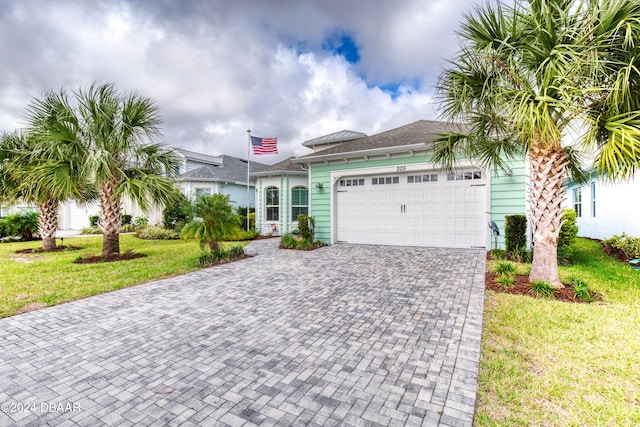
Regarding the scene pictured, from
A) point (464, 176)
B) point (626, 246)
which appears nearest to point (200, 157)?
point (464, 176)

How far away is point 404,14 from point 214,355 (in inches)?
371

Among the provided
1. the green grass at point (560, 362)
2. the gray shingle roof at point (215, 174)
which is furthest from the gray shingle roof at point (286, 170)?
the green grass at point (560, 362)

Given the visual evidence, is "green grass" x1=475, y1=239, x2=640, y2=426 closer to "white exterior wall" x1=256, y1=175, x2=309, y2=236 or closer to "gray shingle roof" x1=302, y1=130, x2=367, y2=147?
"white exterior wall" x1=256, y1=175, x2=309, y2=236

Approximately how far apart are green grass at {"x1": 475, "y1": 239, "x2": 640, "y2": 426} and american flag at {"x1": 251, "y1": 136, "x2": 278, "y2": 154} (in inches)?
469

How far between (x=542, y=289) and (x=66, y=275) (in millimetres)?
9570

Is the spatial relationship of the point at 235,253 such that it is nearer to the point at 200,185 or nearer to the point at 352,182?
the point at 352,182

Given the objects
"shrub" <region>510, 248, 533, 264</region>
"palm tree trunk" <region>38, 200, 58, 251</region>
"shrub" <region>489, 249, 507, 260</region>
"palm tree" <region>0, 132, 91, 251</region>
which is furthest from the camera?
"palm tree trunk" <region>38, 200, 58, 251</region>

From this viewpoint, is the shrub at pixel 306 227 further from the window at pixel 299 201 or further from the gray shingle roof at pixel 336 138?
the gray shingle roof at pixel 336 138

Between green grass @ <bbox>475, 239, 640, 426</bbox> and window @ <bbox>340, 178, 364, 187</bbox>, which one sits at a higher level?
window @ <bbox>340, 178, 364, 187</bbox>

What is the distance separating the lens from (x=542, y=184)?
5016 millimetres

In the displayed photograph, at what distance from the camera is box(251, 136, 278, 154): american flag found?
14.1m

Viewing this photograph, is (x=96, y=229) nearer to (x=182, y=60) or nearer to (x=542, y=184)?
(x=182, y=60)

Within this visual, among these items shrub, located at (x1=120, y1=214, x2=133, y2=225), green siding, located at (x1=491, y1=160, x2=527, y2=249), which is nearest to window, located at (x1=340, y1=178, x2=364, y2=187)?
green siding, located at (x1=491, y1=160, x2=527, y2=249)

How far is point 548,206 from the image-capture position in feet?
16.3
